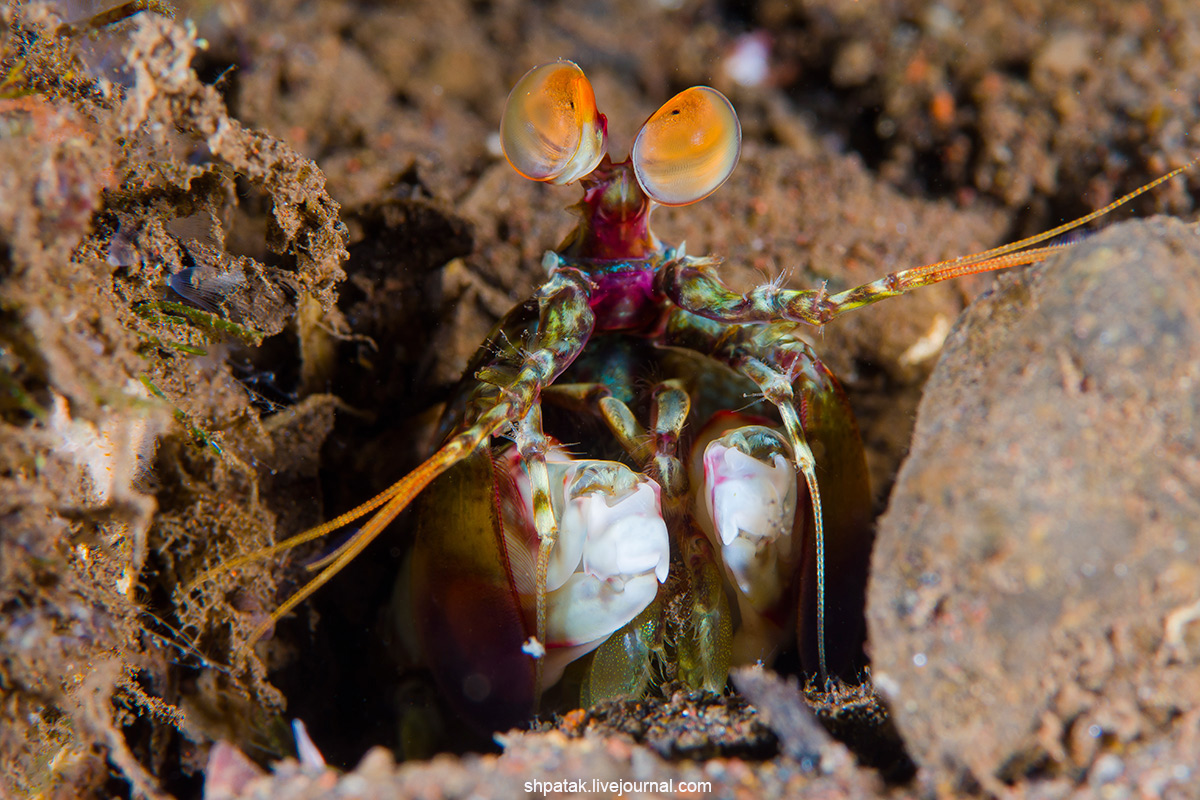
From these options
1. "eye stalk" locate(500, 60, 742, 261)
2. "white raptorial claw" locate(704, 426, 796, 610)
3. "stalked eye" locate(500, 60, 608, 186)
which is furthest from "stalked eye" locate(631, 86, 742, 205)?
"white raptorial claw" locate(704, 426, 796, 610)

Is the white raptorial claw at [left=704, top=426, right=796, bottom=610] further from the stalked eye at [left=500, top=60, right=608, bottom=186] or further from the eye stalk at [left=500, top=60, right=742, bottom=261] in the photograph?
the stalked eye at [left=500, top=60, right=608, bottom=186]

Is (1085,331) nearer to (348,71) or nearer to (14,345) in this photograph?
(14,345)

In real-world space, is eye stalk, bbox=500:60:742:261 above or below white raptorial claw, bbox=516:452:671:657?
above

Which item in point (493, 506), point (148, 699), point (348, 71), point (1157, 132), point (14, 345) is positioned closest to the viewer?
point (14, 345)

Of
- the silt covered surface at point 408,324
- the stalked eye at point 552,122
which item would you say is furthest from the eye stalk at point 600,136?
the silt covered surface at point 408,324

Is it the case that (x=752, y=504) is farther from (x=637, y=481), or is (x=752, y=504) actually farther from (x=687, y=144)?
(x=687, y=144)

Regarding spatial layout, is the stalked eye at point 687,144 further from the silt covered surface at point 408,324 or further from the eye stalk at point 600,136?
the silt covered surface at point 408,324

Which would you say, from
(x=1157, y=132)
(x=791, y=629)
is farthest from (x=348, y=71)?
(x=1157, y=132)
